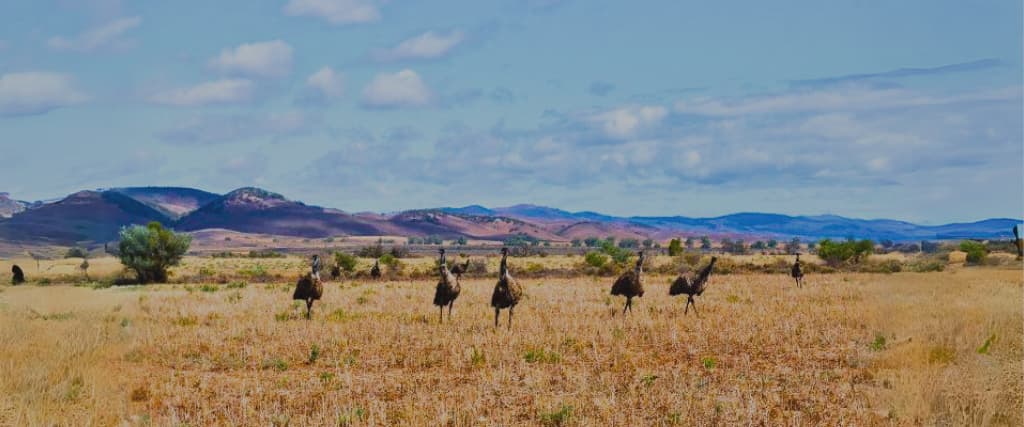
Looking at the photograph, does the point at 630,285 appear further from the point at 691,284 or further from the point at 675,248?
the point at 675,248

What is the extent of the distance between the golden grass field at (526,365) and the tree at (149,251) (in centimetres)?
2869

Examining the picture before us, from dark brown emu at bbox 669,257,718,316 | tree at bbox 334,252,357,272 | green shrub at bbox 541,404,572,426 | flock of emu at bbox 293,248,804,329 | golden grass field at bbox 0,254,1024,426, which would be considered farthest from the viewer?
tree at bbox 334,252,357,272

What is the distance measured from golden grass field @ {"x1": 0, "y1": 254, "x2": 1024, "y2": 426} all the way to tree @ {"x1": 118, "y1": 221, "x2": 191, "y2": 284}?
94.1ft

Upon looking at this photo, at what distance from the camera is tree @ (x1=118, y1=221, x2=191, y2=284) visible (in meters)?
57.1

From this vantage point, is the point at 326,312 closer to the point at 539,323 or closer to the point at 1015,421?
the point at 539,323

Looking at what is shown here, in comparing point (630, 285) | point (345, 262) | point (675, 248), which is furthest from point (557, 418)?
point (675, 248)

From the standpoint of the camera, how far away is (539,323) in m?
23.2

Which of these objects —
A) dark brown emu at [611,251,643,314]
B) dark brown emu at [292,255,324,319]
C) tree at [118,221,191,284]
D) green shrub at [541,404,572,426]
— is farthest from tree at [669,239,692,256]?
green shrub at [541,404,572,426]

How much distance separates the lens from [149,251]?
5725cm

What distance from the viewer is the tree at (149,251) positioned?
187 ft

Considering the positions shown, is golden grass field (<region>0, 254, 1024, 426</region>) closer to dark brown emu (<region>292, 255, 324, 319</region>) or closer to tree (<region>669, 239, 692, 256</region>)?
dark brown emu (<region>292, 255, 324, 319</region>)

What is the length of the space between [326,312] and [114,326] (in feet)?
19.5

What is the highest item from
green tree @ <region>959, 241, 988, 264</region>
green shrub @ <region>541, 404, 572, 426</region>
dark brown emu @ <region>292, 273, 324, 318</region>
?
green tree @ <region>959, 241, 988, 264</region>

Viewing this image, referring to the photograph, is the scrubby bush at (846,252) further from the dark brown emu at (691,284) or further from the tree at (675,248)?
the dark brown emu at (691,284)
